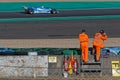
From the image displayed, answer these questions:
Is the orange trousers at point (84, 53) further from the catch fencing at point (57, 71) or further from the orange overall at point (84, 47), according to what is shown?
the catch fencing at point (57, 71)

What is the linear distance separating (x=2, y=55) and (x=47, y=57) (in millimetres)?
1592

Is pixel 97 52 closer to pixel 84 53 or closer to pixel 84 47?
pixel 84 53

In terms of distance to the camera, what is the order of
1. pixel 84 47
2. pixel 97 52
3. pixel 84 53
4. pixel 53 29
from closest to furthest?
pixel 84 53 < pixel 97 52 < pixel 84 47 < pixel 53 29

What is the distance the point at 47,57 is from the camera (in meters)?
15.7

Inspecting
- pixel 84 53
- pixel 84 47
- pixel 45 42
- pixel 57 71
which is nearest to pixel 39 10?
pixel 45 42

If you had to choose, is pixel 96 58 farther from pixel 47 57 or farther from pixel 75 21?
pixel 75 21

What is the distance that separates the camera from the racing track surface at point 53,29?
33125 millimetres

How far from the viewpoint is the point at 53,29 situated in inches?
1487

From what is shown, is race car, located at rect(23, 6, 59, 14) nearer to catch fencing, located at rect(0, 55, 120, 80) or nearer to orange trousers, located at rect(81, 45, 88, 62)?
orange trousers, located at rect(81, 45, 88, 62)

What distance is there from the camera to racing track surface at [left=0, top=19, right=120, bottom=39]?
3312 centimetres

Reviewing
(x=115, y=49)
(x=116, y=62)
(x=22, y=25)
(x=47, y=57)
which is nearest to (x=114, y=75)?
(x=116, y=62)

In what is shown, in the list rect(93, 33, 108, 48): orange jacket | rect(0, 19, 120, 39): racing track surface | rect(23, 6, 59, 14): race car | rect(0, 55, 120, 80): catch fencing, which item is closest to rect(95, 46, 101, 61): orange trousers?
rect(0, 55, 120, 80): catch fencing

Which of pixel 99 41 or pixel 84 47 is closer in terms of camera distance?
pixel 84 47

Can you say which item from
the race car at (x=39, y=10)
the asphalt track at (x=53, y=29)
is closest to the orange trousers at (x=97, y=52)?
the asphalt track at (x=53, y=29)
